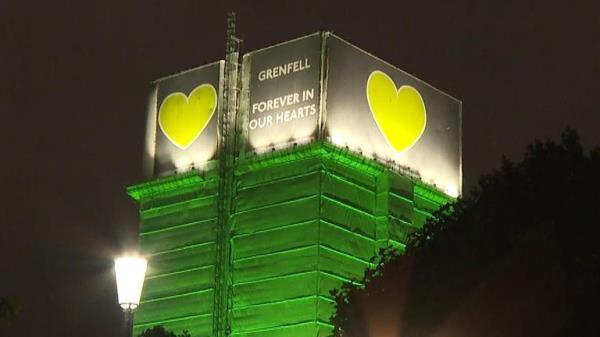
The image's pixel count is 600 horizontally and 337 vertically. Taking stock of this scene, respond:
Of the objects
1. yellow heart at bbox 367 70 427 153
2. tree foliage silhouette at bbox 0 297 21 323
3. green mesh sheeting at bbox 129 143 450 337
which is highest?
yellow heart at bbox 367 70 427 153

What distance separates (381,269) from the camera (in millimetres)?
42500

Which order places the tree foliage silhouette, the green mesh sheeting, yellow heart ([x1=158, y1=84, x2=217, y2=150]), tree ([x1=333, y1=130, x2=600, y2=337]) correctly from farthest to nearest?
1. yellow heart ([x1=158, y1=84, x2=217, y2=150])
2. the green mesh sheeting
3. tree ([x1=333, y1=130, x2=600, y2=337])
4. the tree foliage silhouette

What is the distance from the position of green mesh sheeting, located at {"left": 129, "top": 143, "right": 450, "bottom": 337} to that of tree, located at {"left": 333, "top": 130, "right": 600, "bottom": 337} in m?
25.6

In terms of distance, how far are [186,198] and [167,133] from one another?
12.9 feet

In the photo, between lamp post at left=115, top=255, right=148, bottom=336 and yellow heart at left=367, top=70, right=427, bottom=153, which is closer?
lamp post at left=115, top=255, right=148, bottom=336

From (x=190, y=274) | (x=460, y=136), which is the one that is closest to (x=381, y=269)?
(x=190, y=274)

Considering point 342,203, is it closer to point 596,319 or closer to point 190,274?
point 190,274

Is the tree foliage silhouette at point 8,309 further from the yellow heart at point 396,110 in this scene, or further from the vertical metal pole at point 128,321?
the yellow heart at point 396,110

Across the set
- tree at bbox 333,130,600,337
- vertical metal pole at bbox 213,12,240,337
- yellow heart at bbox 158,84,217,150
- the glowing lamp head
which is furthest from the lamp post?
yellow heart at bbox 158,84,217,150

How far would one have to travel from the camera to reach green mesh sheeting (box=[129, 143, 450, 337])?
66875 millimetres

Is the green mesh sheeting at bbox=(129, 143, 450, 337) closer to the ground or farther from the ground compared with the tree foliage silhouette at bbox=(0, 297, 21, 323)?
farther from the ground

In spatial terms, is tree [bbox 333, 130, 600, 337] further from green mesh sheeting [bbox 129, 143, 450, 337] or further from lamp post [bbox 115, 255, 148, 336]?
green mesh sheeting [bbox 129, 143, 450, 337]

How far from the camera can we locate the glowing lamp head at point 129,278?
2658 centimetres

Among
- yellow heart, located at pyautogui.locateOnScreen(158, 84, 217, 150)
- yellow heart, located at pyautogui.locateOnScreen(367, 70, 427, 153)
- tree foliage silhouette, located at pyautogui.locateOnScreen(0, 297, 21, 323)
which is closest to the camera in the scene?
tree foliage silhouette, located at pyautogui.locateOnScreen(0, 297, 21, 323)
